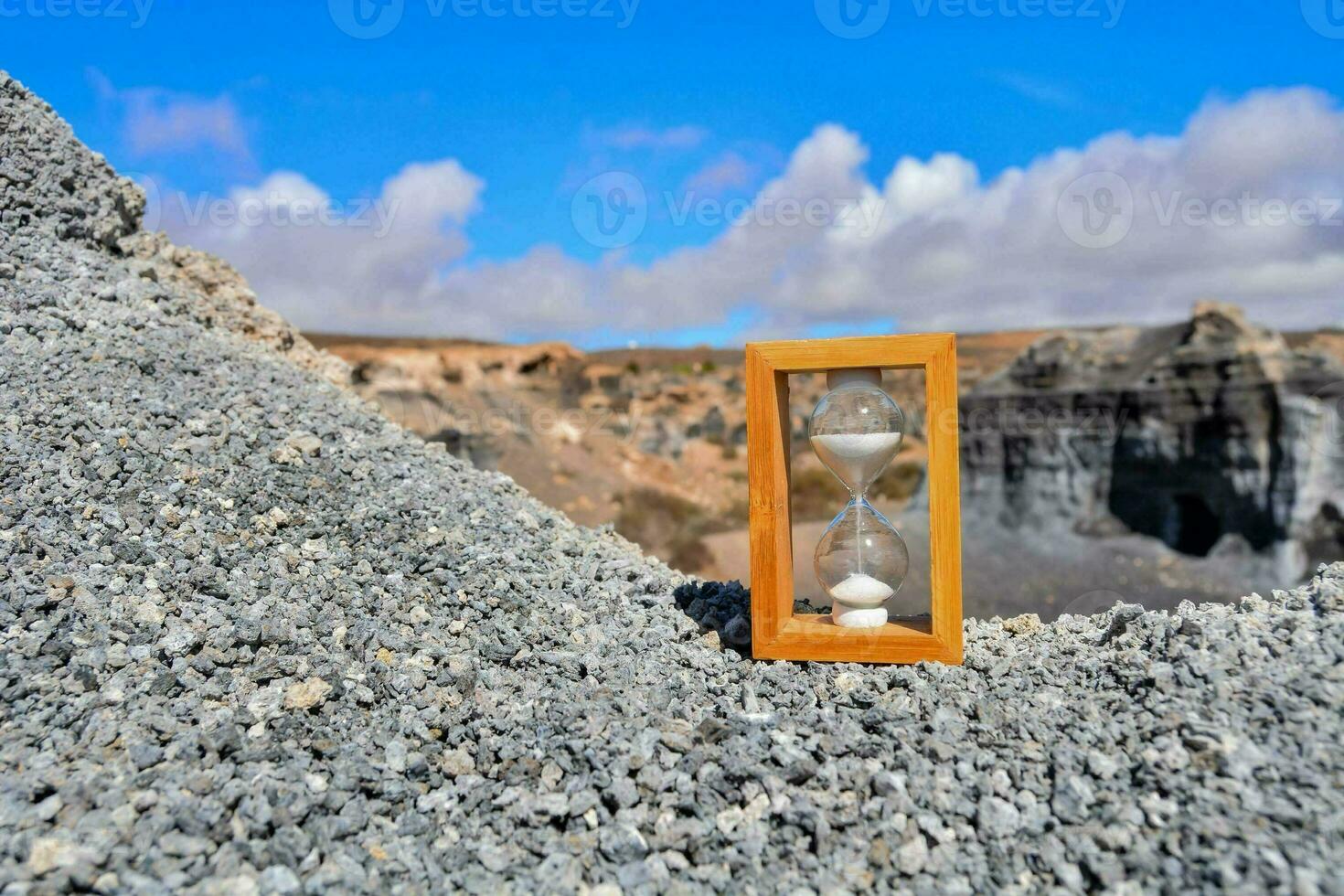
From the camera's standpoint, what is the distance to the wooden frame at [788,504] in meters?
4.09

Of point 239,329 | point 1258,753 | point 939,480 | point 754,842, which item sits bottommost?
point 754,842

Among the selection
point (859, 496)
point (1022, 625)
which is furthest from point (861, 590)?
point (1022, 625)

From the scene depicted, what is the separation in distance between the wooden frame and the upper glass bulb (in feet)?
0.47

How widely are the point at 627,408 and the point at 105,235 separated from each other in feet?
71.2

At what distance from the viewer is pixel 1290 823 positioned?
9.47 ft

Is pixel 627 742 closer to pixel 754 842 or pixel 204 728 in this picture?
pixel 754 842

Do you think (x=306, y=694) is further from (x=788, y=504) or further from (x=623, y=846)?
(x=788, y=504)

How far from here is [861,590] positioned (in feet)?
14.4

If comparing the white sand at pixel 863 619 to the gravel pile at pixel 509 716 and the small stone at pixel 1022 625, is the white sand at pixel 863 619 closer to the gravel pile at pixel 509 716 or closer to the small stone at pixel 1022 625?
the gravel pile at pixel 509 716

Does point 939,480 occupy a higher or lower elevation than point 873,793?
higher

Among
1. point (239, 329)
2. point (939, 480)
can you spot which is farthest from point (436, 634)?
point (239, 329)

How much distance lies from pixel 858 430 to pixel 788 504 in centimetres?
65

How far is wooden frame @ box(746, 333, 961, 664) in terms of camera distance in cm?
409

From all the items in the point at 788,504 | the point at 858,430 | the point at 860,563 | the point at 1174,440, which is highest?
the point at 858,430
